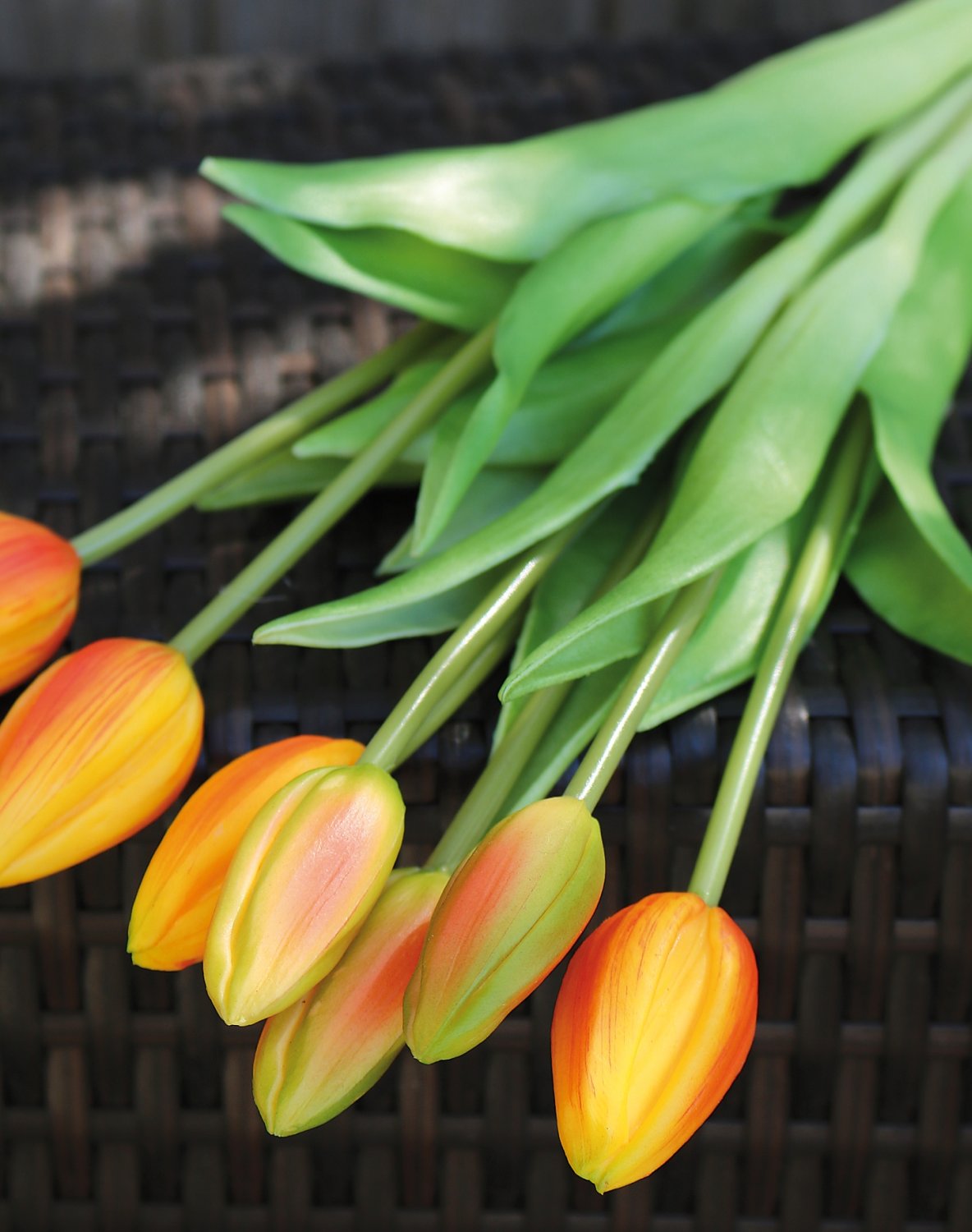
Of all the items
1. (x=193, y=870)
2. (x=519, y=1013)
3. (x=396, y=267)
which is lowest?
(x=519, y=1013)

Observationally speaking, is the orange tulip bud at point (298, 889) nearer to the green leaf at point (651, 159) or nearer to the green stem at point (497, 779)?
the green stem at point (497, 779)

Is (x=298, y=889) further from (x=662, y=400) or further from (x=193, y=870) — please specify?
Answer: (x=662, y=400)

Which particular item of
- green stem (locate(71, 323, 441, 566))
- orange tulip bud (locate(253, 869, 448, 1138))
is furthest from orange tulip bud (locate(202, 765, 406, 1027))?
green stem (locate(71, 323, 441, 566))

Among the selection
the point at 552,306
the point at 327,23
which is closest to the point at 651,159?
the point at 552,306

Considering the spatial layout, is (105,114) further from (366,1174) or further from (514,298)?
(366,1174)

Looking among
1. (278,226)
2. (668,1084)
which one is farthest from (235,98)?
(668,1084)

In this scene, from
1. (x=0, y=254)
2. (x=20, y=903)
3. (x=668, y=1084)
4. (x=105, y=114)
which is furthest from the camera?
(x=105, y=114)
